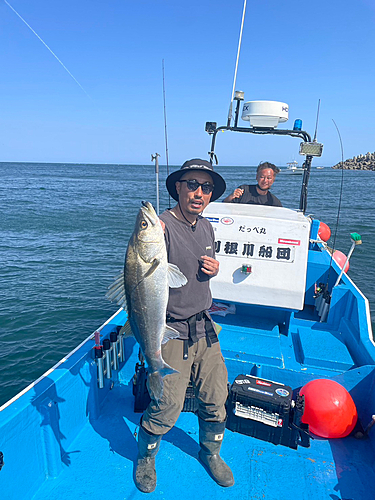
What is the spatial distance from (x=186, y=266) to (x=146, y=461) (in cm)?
193

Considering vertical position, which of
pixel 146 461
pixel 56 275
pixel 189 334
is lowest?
pixel 56 275

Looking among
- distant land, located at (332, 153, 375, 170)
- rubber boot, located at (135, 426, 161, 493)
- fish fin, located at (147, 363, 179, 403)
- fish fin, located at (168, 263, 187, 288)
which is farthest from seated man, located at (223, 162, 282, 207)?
distant land, located at (332, 153, 375, 170)

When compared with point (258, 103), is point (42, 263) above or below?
below

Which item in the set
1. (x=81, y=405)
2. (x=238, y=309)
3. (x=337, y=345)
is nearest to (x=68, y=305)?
(x=238, y=309)

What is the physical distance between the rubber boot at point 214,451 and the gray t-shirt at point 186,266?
946 mm

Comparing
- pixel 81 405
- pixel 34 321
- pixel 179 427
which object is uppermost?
pixel 81 405

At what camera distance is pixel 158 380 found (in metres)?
2.63

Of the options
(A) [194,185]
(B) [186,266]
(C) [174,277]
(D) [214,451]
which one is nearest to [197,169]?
(A) [194,185]

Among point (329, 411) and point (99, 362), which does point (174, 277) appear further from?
point (329, 411)

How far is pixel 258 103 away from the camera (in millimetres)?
6117

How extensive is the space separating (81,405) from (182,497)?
143cm

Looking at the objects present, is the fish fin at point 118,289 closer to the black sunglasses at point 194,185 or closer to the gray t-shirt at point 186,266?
the gray t-shirt at point 186,266

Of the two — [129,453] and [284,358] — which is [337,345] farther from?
[129,453]

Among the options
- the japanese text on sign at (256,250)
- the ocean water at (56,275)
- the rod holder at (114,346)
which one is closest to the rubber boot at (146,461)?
the rod holder at (114,346)
